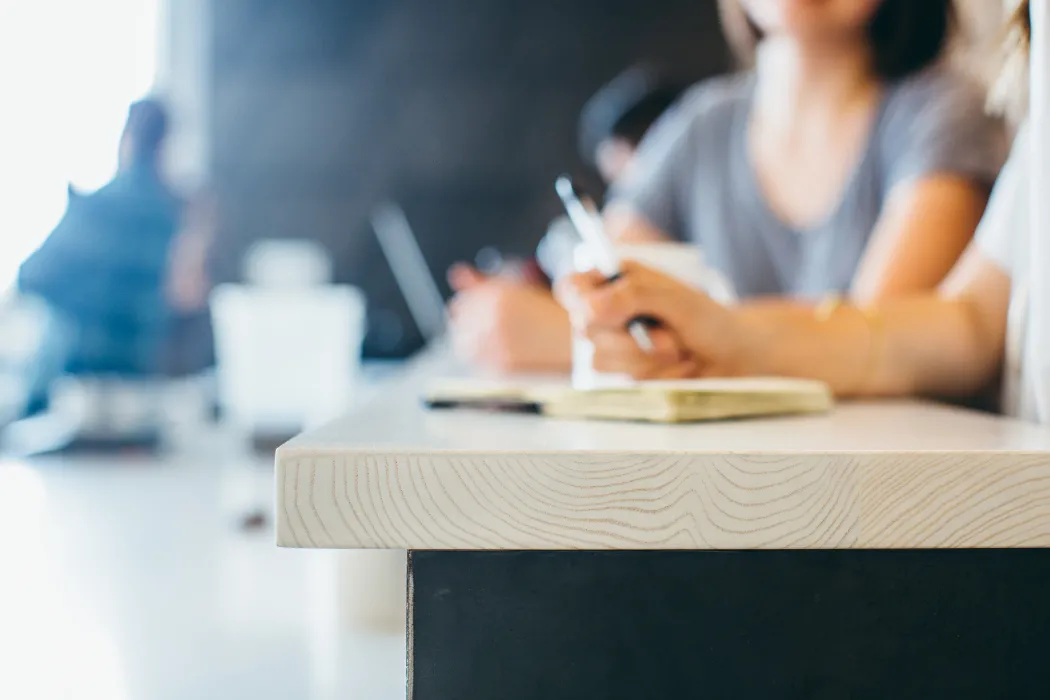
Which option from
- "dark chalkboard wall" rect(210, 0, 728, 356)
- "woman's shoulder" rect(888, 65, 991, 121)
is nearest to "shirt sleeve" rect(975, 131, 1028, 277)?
"woman's shoulder" rect(888, 65, 991, 121)

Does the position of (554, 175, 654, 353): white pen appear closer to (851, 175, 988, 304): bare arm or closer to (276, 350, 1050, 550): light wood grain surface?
(276, 350, 1050, 550): light wood grain surface

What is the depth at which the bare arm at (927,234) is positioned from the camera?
3.20ft

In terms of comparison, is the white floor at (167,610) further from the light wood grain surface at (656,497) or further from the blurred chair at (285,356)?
the blurred chair at (285,356)

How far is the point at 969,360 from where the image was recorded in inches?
28.2

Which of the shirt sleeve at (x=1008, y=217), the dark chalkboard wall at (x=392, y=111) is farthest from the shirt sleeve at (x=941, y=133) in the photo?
the dark chalkboard wall at (x=392, y=111)

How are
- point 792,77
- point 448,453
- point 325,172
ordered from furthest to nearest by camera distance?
point 325,172
point 792,77
point 448,453

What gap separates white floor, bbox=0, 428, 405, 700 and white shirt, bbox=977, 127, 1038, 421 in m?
0.45

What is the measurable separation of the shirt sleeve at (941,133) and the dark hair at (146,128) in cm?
192

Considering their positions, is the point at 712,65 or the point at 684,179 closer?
the point at 684,179

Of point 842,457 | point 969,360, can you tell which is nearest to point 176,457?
point 969,360

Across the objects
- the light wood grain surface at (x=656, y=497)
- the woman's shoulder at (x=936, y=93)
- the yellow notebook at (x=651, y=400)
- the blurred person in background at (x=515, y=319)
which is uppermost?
the woman's shoulder at (x=936, y=93)

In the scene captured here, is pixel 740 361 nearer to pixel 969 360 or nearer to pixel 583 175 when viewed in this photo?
pixel 969 360

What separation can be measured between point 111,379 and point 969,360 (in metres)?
1.29

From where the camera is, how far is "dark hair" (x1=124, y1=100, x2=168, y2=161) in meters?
2.38
